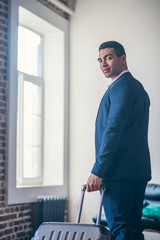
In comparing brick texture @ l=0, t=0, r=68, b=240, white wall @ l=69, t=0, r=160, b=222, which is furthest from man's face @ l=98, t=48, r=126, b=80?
white wall @ l=69, t=0, r=160, b=222

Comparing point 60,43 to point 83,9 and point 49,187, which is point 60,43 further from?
point 49,187

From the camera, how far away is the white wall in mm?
4699

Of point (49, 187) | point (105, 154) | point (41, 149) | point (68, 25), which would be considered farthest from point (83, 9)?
point (105, 154)

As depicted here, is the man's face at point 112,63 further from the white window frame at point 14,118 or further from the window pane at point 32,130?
the window pane at point 32,130

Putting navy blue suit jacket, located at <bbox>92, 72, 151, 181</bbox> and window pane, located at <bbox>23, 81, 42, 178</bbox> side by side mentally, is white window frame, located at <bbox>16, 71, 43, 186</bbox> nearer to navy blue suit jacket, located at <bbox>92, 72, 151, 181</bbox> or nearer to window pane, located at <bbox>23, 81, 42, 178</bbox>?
window pane, located at <bbox>23, 81, 42, 178</bbox>

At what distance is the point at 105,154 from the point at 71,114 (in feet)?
9.92

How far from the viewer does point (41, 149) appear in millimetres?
5211

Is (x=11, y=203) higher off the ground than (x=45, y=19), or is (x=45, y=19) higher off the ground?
(x=45, y=19)

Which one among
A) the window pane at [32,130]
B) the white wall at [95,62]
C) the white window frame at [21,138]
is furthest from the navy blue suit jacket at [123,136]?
the window pane at [32,130]

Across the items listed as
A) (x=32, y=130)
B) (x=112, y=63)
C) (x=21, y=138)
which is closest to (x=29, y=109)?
(x=32, y=130)

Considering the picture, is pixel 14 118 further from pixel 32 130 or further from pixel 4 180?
pixel 32 130

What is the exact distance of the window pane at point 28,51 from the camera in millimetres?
4965

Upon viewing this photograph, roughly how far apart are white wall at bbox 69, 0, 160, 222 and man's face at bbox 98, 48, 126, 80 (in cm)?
204

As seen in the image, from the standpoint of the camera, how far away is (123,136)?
2.34 m
